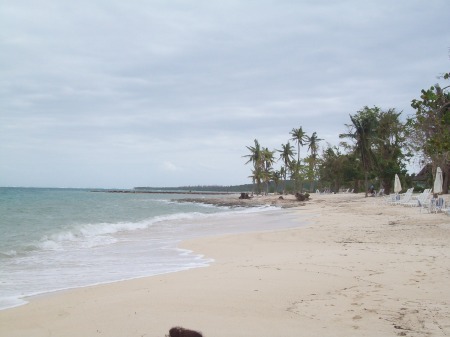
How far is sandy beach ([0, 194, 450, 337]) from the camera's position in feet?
15.3

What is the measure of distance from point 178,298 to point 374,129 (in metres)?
44.3

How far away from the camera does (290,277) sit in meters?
7.10

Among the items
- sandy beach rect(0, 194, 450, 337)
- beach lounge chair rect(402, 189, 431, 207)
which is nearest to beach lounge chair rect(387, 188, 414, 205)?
beach lounge chair rect(402, 189, 431, 207)

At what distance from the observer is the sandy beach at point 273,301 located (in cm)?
466

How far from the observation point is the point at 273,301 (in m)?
5.66

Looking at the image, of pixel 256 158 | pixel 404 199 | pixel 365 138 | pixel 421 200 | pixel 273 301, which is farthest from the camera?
pixel 256 158

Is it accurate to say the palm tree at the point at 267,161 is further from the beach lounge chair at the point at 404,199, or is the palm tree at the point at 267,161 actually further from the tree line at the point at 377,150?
the beach lounge chair at the point at 404,199

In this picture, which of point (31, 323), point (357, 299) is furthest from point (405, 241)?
point (31, 323)

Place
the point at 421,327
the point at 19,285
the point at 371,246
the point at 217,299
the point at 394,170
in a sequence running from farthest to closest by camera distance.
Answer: the point at 394,170 < the point at 371,246 < the point at 19,285 < the point at 217,299 < the point at 421,327

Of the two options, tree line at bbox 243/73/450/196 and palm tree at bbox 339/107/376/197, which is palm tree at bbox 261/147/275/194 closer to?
tree line at bbox 243/73/450/196

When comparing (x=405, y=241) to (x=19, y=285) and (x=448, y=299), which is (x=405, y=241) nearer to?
(x=448, y=299)

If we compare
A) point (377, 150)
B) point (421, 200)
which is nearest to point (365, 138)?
point (377, 150)

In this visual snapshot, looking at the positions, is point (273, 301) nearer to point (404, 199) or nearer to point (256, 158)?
point (404, 199)

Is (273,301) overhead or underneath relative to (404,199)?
underneath
